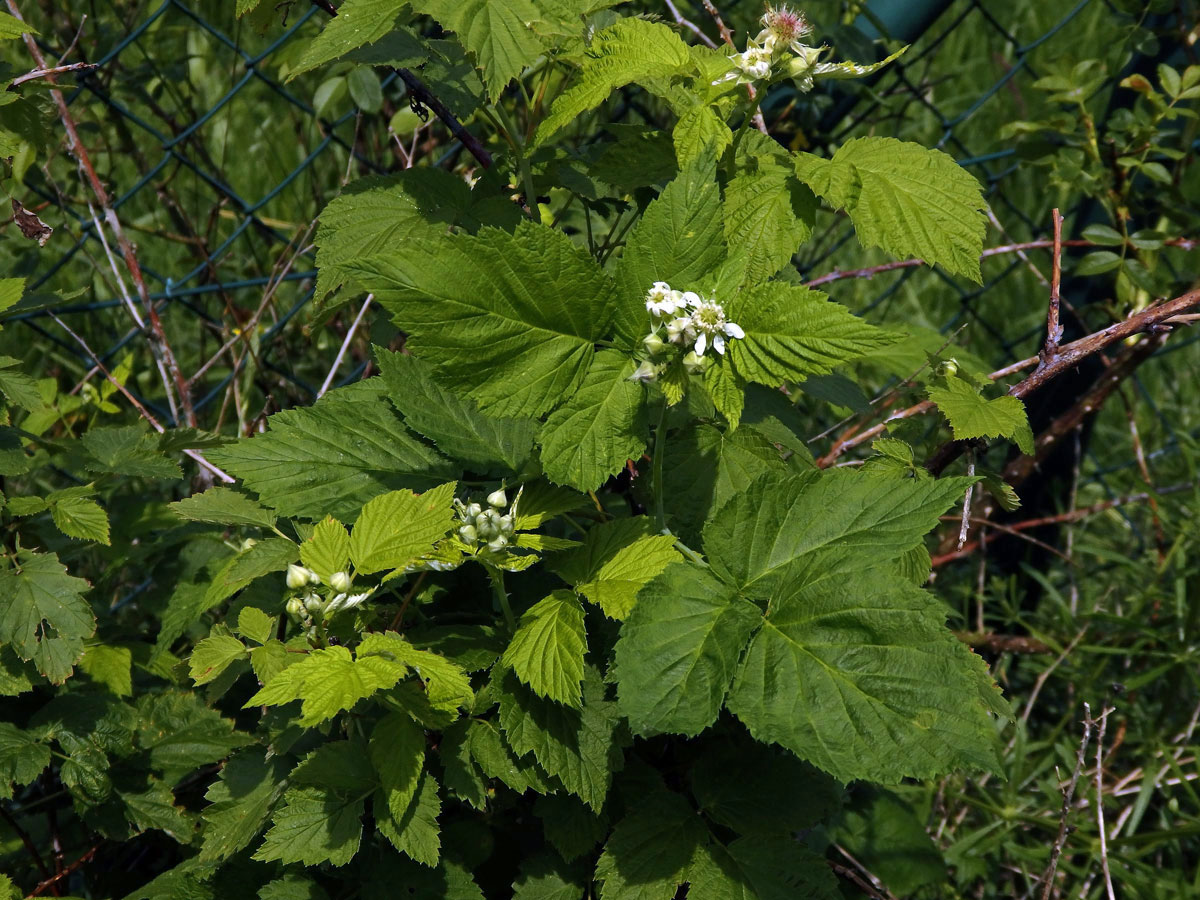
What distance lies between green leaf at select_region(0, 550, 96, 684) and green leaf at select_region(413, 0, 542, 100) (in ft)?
3.12

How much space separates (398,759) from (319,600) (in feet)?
0.71

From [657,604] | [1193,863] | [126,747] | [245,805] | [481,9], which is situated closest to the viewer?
[657,604]

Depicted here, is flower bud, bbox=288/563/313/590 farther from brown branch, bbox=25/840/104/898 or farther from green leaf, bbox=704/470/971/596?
brown branch, bbox=25/840/104/898

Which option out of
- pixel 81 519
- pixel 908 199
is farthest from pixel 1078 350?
pixel 81 519

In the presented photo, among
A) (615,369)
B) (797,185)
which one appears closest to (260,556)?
(615,369)

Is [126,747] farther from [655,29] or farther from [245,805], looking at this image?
[655,29]

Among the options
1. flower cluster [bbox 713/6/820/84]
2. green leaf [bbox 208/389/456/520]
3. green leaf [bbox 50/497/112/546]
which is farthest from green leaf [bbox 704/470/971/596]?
green leaf [bbox 50/497/112/546]

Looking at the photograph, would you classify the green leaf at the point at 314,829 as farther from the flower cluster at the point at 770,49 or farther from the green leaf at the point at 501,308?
the flower cluster at the point at 770,49

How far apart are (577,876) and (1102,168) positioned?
183 centimetres

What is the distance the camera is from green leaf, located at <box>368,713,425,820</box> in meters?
1.27

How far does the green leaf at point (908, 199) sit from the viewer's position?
1378 mm

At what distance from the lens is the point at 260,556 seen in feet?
4.71

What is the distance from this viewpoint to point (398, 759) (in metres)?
1.28

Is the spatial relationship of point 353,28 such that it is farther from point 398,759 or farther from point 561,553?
point 398,759
